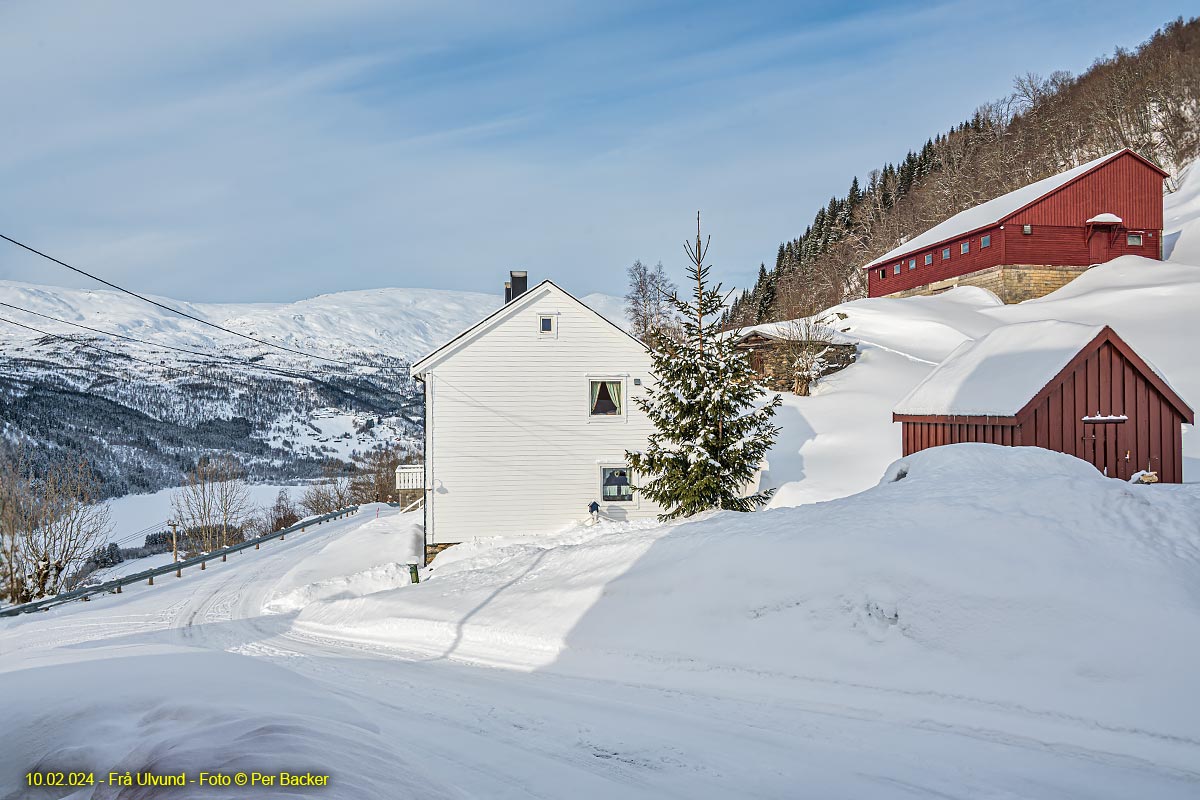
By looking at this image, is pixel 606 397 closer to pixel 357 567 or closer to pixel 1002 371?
pixel 357 567

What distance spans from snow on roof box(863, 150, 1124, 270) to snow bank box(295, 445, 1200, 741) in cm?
3585

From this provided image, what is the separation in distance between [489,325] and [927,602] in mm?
17042

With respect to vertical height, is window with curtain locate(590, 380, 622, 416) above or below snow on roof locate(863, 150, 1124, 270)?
below

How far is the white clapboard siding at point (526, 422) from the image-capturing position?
21266 millimetres

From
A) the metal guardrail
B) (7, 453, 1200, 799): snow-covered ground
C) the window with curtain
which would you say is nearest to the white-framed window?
the window with curtain

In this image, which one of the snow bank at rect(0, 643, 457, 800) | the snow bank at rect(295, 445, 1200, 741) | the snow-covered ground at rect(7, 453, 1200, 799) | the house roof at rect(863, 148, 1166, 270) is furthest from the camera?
the house roof at rect(863, 148, 1166, 270)

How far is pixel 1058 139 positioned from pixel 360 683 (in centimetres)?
8254

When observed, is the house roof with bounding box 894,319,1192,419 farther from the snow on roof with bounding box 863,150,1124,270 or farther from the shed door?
the snow on roof with bounding box 863,150,1124,270

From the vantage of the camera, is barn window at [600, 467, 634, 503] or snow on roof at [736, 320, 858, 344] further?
snow on roof at [736, 320, 858, 344]

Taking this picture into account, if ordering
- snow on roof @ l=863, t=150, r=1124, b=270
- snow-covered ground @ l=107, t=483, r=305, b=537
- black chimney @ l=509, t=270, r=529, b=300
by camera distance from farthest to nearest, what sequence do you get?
snow-covered ground @ l=107, t=483, r=305, b=537
snow on roof @ l=863, t=150, r=1124, b=270
black chimney @ l=509, t=270, r=529, b=300

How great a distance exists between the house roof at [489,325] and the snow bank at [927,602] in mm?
11958

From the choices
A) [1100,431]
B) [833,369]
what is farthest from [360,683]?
[833,369]

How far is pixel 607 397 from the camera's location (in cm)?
2255

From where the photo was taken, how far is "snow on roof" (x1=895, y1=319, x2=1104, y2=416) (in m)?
12.2
